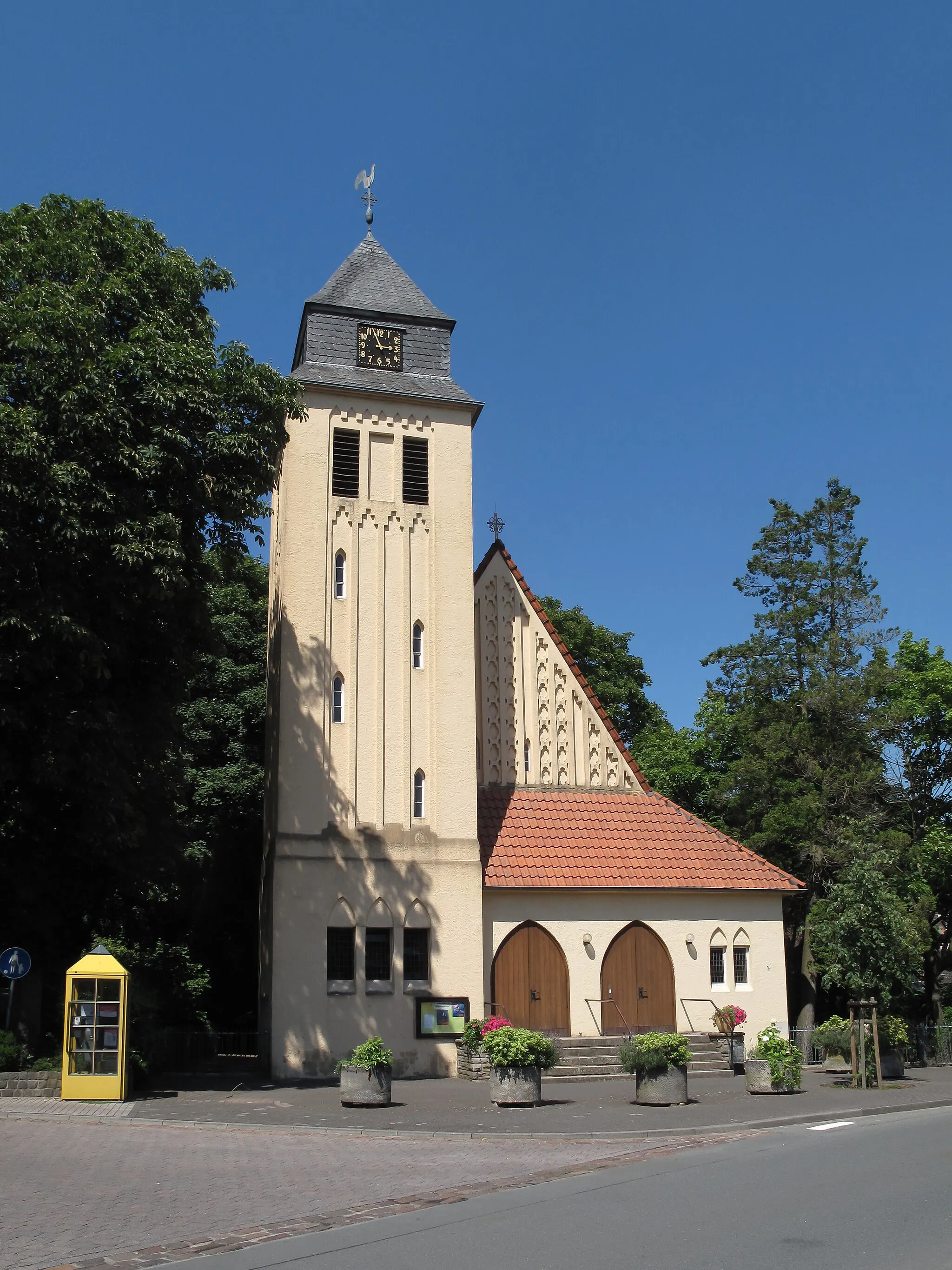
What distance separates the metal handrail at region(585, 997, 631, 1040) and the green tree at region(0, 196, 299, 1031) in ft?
32.9

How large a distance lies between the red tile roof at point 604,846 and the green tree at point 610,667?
15769 millimetres

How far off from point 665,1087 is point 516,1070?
2359 millimetres

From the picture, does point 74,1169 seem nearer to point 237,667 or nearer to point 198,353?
point 198,353

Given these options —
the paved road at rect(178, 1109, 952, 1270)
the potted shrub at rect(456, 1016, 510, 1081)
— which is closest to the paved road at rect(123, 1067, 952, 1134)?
the potted shrub at rect(456, 1016, 510, 1081)

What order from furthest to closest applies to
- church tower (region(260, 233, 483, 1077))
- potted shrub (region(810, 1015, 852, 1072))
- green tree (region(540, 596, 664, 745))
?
green tree (region(540, 596, 664, 745))
potted shrub (region(810, 1015, 852, 1072))
church tower (region(260, 233, 483, 1077))

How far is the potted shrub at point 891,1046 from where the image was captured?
23.7 m

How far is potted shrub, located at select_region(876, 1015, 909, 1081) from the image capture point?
77.7ft

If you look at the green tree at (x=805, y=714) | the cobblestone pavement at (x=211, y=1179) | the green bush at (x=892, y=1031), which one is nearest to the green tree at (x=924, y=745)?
the green tree at (x=805, y=714)

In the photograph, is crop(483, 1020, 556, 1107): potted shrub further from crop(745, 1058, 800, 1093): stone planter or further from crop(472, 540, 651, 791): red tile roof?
crop(472, 540, 651, 791): red tile roof

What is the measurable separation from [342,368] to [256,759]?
36.5 feet

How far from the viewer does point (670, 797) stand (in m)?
41.1

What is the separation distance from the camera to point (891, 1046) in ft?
79.0

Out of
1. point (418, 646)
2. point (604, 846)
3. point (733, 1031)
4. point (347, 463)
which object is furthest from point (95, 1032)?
point (733, 1031)

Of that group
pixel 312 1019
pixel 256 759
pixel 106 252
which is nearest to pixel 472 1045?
pixel 312 1019
